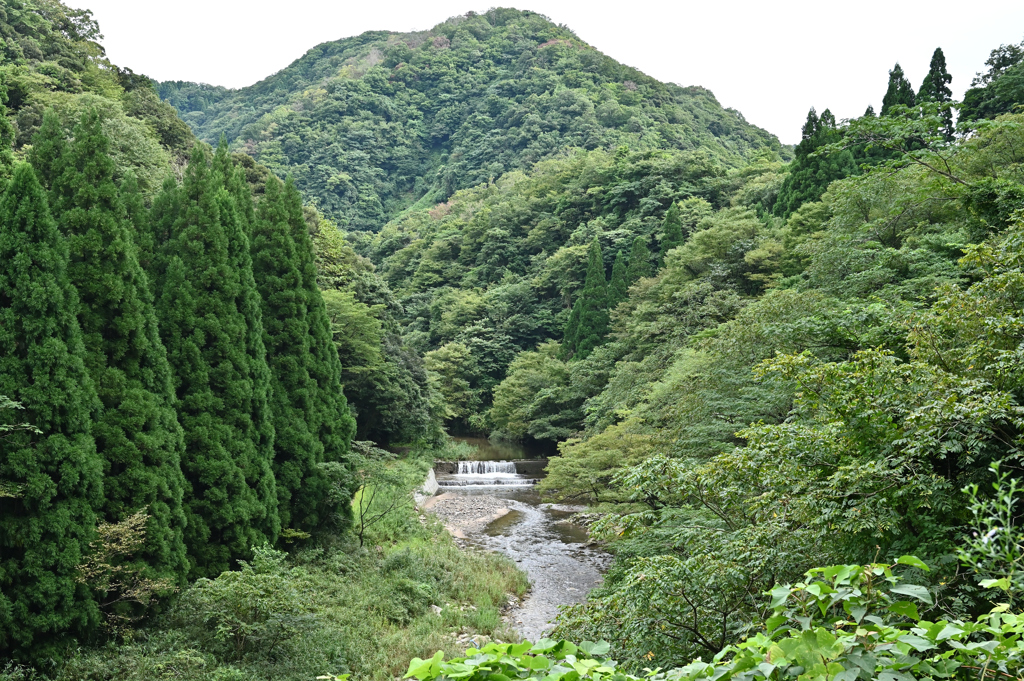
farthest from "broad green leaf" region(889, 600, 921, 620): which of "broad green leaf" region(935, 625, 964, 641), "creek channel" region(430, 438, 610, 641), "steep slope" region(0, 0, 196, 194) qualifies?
"steep slope" region(0, 0, 196, 194)

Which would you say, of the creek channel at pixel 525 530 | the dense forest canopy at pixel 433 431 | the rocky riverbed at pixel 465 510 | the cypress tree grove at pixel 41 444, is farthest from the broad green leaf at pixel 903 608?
the rocky riverbed at pixel 465 510

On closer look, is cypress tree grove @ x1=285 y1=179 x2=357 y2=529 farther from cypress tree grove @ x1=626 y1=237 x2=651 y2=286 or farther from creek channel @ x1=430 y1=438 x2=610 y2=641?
cypress tree grove @ x1=626 y1=237 x2=651 y2=286

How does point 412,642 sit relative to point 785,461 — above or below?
below

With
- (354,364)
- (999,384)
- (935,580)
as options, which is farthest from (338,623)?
(354,364)

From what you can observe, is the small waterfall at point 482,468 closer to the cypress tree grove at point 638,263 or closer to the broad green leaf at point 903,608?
the cypress tree grove at point 638,263

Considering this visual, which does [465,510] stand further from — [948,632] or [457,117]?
[457,117]

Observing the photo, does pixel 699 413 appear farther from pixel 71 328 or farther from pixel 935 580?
pixel 71 328

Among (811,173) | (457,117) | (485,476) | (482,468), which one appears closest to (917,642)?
(485,476)

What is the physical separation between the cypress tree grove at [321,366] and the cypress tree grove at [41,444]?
20.6 ft

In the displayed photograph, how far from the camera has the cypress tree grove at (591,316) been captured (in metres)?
35.1

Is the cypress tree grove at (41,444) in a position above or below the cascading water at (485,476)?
above

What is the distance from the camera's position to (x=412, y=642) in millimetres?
10391

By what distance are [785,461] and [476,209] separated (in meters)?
54.2

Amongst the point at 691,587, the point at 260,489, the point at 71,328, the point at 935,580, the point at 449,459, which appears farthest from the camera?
the point at 449,459
